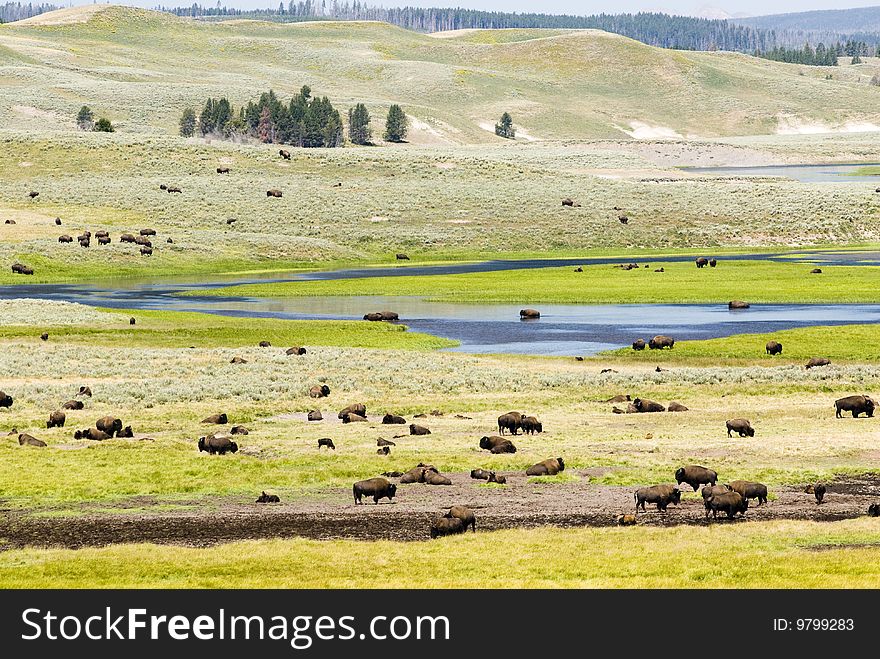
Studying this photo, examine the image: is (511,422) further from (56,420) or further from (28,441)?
(56,420)

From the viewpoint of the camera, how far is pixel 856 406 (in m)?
36.8

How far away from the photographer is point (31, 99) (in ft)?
639

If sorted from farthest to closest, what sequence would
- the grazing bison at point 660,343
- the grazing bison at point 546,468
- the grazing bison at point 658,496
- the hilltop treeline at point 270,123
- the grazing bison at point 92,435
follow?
the hilltop treeline at point 270,123 < the grazing bison at point 660,343 < the grazing bison at point 92,435 < the grazing bison at point 546,468 < the grazing bison at point 658,496

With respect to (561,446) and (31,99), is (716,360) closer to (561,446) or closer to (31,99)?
(561,446)

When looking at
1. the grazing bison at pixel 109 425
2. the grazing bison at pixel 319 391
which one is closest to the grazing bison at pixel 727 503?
the grazing bison at pixel 109 425

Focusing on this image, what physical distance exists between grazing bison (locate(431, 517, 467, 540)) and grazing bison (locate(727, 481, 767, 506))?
554 centimetres

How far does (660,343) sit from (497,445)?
71.4ft

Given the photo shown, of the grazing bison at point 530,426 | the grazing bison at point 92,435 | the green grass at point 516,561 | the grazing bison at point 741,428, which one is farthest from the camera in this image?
the grazing bison at point 530,426

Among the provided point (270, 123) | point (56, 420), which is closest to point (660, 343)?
point (56, 420)

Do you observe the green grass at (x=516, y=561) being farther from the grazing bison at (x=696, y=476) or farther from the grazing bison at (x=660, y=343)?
the grazing bison at (x=660, y=343)

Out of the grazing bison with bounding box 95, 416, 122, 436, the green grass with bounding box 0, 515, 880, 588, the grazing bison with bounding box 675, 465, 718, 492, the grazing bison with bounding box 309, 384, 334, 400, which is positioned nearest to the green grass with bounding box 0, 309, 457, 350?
the grazing bison with bounding box 309, 384, 334, 400

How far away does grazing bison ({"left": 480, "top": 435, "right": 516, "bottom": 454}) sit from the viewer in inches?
1264

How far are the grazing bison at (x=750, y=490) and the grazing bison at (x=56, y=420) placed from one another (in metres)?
18.9

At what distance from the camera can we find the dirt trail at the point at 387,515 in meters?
23.7
